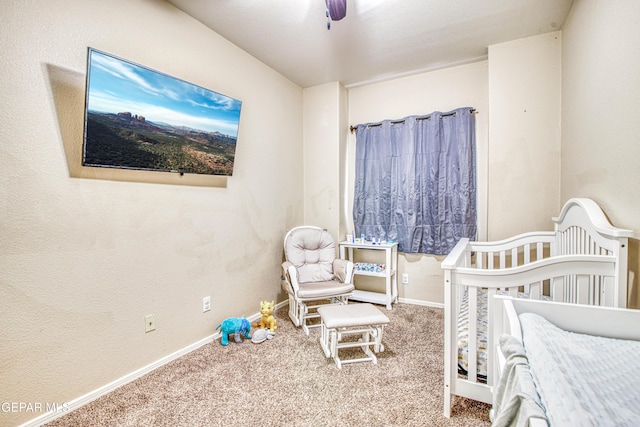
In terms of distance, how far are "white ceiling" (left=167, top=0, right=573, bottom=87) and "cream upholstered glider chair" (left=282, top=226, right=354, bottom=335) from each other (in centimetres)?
177

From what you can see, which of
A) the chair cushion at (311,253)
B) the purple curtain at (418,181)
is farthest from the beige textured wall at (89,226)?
the purple curtain at (418,181)

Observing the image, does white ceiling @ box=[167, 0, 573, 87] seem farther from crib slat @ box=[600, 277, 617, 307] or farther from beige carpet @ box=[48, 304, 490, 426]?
beige carpet @ box=[48, 304, 490, 426]

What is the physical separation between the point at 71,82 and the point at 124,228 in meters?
0.86

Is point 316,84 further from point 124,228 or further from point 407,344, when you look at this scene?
point 407,344

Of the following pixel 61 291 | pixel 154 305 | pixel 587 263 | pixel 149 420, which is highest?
pixel 587 263

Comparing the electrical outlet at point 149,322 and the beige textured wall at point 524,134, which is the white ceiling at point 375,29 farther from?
the electrical outlet at point 149,322

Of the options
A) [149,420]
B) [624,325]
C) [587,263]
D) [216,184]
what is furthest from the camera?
[216,184]

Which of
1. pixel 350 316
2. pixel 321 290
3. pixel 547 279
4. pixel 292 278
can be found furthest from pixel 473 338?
pixel 292 278

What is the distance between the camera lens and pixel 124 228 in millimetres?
1803

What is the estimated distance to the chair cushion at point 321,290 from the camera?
2.50 meters

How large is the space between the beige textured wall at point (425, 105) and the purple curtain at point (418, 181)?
11 cm

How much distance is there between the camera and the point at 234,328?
90.3 inches

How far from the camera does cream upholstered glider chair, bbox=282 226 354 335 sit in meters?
2.56

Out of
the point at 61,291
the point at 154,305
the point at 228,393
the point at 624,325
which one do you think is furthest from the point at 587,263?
the point at 61,291
